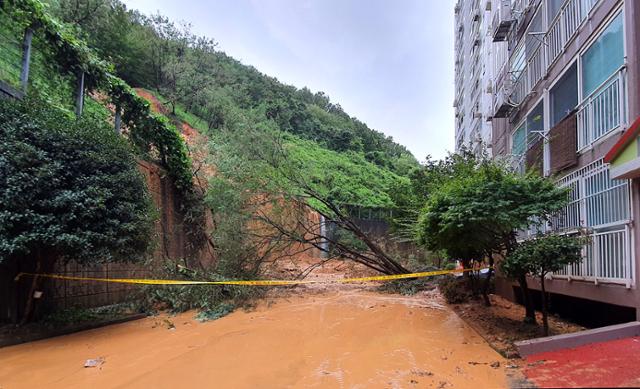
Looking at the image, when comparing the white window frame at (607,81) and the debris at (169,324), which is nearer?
the white window frame at (607,81)

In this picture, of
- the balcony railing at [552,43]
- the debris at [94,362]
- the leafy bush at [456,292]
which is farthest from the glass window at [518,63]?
the debris at [94,362]

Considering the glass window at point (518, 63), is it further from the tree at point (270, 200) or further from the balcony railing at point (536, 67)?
the tree at point (270, 200)

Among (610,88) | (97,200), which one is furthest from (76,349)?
(610,88)

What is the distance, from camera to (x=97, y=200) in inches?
303

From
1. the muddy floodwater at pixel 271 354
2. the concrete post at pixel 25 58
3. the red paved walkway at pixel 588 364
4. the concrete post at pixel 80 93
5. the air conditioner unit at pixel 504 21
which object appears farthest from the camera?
the air conditioner unit at pixel 504 21

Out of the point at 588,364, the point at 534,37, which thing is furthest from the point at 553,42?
the point at 588,364

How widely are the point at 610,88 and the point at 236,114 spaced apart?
41.3 feet

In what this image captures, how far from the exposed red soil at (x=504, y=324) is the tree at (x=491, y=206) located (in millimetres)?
535

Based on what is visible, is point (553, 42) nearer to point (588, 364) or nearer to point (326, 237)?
point (588, 364)

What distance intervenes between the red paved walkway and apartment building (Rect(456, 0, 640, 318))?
2.82ft

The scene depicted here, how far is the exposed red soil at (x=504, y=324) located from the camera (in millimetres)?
7008

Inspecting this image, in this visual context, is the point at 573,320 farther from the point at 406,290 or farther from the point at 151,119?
the point at 151,119

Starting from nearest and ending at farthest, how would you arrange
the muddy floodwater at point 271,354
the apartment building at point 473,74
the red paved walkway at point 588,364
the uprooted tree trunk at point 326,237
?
the red paved walkway at point 588,364
the muddy floodwater at point 271,354
the uprooted tree trunk at point 326,237
the apartment building at point 473,74

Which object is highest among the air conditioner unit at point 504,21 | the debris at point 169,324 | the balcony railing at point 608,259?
the air conditioner unit at point 504,21
